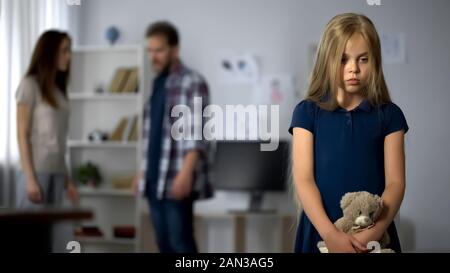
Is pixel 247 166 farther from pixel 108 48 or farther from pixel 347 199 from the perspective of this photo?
pixel 108 48

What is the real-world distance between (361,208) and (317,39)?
31 centimetres

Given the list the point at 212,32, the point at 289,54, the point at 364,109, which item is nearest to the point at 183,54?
the point at 212,32

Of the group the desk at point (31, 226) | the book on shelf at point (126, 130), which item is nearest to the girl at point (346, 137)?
the book on shelf at point (126, 130)

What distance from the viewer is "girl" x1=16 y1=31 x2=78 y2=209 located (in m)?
1.43

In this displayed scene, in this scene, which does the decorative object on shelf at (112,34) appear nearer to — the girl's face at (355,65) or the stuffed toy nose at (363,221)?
the girl's face at (355,65)

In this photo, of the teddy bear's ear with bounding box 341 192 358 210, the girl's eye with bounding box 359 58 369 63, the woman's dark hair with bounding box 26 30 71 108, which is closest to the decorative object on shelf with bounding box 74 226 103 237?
the woman's dark hair with bounding box 26 30 71 108

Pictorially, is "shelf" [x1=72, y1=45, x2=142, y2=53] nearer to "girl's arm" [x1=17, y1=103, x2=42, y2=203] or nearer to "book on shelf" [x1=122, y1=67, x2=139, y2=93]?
"book on shelf" [x1=122, y1=67, x2=139, y2=93]

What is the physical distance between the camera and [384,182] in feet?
4.56

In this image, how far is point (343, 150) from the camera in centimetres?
137

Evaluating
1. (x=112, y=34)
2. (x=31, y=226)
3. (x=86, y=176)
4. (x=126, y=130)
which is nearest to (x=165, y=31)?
(x=112, y=34)

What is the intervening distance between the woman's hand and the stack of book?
0.23m

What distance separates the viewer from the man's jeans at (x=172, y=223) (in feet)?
4.54

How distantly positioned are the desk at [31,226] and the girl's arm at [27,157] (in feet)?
0.13

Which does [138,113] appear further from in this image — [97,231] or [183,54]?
[97,231]
